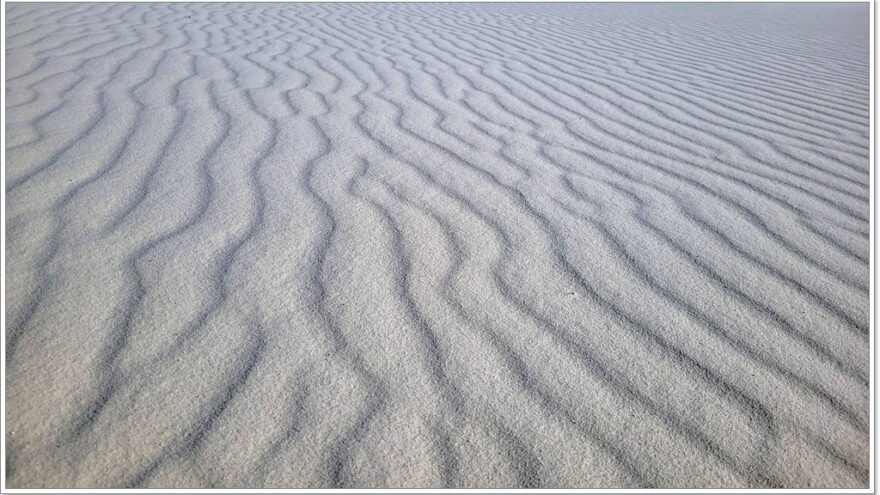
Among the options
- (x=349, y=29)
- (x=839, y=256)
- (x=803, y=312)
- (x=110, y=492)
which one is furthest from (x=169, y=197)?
(x=349, y=29)

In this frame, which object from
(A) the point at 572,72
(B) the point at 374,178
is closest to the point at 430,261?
(B) the point at 374,178

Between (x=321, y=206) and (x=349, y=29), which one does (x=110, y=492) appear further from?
(x=349, y=29)

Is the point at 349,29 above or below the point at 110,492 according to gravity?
below

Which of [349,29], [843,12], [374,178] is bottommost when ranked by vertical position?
[843,12]

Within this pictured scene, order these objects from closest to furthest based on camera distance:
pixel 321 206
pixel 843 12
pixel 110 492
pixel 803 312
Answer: pixel 110 492 → pixel 803 312 → pixel 321 206 → pixel 843 12

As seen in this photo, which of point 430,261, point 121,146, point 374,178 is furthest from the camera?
point 121,146

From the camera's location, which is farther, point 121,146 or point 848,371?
point 121,146
